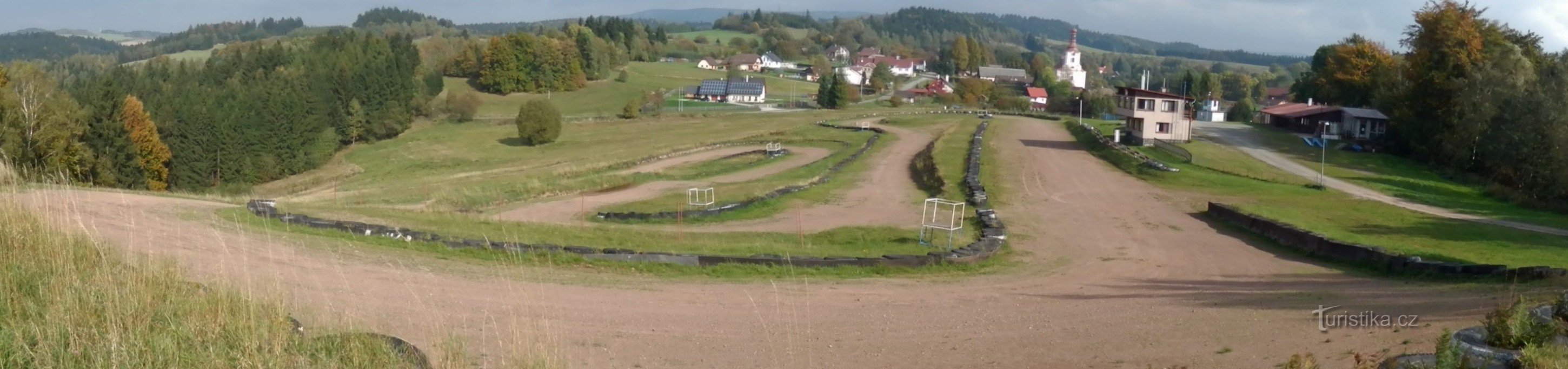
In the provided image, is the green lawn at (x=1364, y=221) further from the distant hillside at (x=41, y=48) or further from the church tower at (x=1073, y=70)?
the distant hillside at (x=41, y=48)

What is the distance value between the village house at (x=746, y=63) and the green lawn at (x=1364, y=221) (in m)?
140

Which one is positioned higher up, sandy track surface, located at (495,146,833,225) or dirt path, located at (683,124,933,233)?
dirt path, located at (683,124,933,233)

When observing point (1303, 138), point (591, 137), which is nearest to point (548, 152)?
point (591, 137)

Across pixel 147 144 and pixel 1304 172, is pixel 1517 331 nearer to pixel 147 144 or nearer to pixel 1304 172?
pixel 1304 172

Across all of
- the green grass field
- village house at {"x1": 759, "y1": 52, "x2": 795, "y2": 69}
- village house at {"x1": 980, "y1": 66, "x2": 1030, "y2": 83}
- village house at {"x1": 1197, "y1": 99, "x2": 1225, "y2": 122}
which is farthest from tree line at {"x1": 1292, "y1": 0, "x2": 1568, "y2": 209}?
village house at {"x1": 759, "y1": 52, "x2": 795, "y2": 69}

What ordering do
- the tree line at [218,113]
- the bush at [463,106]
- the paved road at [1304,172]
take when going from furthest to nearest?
1. the bush at [463,106]
2. the tree line at [218,113]
3. the paved road at [1304,172]

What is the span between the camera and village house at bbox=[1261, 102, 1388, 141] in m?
61.3

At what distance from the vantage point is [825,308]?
13.7 m

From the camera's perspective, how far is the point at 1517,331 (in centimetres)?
881

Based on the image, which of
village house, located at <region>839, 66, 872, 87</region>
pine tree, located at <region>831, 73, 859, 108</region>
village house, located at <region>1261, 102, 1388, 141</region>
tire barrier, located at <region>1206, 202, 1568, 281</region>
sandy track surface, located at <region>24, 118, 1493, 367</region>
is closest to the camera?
Answer: sandy track surface, located at <region>24, 118, 1493, 367</region>

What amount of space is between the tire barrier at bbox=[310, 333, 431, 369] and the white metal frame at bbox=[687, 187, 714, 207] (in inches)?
948

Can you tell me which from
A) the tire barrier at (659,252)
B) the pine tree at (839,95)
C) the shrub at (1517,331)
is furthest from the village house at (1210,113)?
the shrub at (1517,331)

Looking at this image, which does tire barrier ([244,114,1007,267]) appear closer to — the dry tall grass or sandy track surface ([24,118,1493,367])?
sandy track surface ([24,118,1493,367])

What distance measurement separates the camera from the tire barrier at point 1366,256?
15.8m
